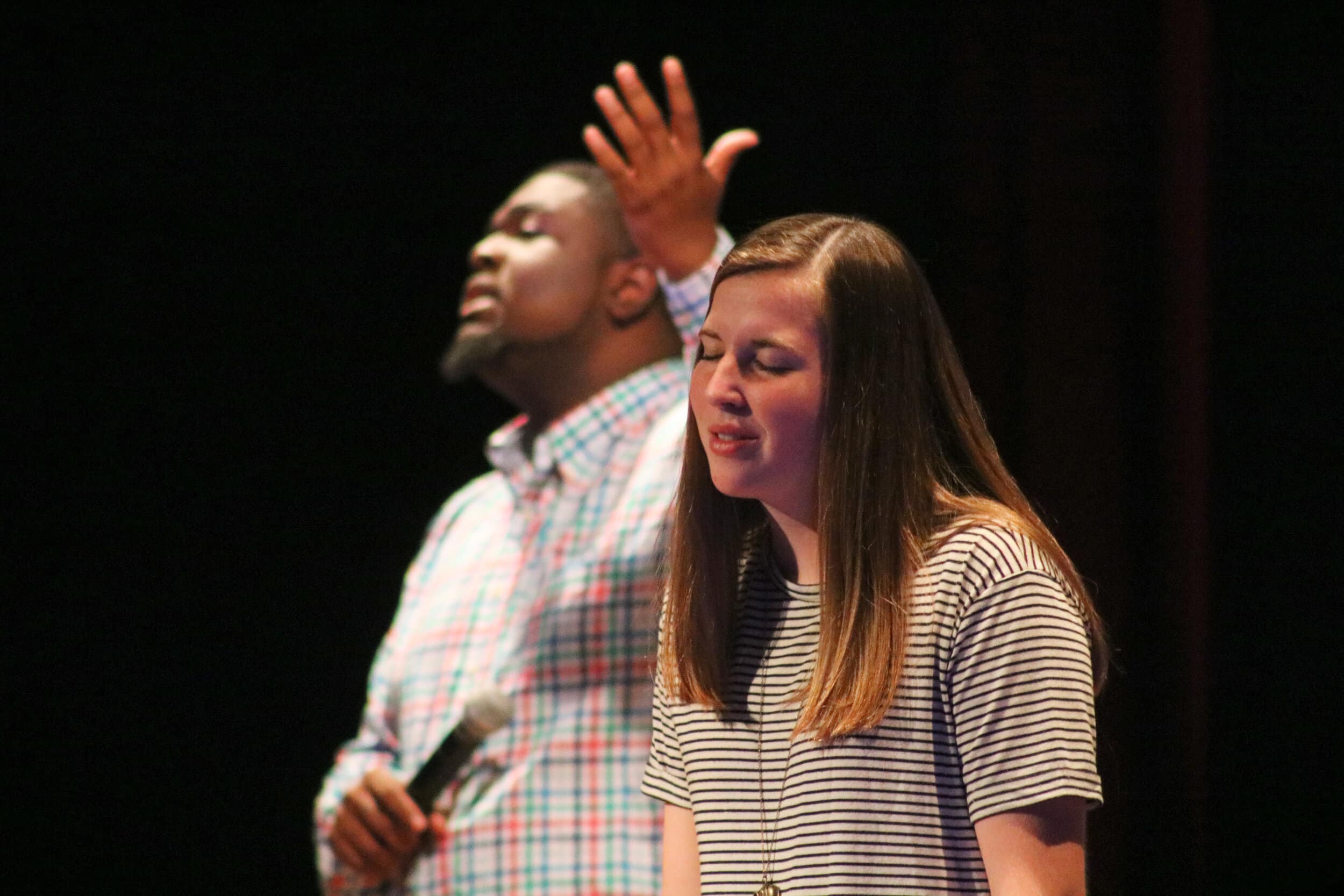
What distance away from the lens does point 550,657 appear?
2.37 meters

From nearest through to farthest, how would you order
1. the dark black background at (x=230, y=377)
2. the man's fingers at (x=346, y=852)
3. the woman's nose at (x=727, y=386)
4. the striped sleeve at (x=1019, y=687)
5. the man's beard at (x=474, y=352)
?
the striped sleeve at (x=1019, y=687), the woman's nose at (x=727, y=386), the man's fingers at (x=346, y=852), the man's beard at (x=474, y=352), the dark black background at (x=230, y=377)

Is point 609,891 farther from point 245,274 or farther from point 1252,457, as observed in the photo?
point 245,274

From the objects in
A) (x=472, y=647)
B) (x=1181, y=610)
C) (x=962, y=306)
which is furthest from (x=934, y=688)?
(x=472, y=647)

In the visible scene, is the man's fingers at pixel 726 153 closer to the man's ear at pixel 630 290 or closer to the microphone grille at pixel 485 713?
the man's ear at pixel 630 290

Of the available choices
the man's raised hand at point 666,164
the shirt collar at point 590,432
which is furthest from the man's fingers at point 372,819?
the man's raised hand at point 666,164

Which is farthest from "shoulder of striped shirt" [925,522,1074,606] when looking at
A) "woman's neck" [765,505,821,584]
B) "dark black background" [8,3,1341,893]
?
"dark black background" [8,3,1341,893]

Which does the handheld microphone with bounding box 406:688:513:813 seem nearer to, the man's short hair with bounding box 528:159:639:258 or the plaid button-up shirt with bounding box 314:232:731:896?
the plaid button-up shirt with bounding box 314:232:731:896

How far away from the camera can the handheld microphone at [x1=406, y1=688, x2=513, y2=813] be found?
228 cm

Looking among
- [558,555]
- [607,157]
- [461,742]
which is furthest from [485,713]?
[607,157]

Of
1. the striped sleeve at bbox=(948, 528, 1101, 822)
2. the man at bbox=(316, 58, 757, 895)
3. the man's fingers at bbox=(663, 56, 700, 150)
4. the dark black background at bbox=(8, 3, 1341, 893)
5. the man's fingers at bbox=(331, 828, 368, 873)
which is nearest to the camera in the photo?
the striped sleeve at bbox=(948, 528, 1101, 822)

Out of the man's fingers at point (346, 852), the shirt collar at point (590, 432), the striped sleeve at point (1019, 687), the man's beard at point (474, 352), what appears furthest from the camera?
the man's beard at point (474, 352)

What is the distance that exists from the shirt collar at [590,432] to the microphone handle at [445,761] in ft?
1.57

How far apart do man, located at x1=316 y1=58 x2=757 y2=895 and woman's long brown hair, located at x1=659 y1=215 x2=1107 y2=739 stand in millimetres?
811

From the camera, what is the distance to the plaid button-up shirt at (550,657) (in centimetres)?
227
